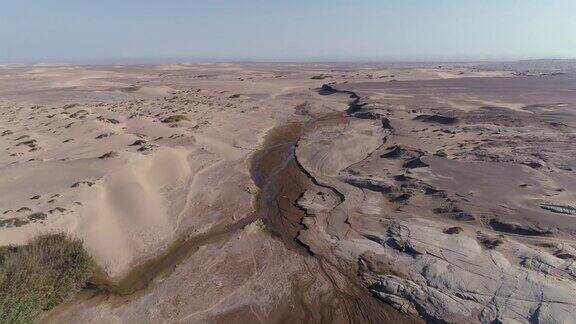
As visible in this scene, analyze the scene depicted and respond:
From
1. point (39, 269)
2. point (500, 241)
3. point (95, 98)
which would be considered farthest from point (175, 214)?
point (95, 98)

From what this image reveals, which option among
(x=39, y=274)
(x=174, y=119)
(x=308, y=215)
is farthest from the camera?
(x=174, y=119)

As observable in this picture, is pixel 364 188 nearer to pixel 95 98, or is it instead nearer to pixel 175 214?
pixel 175 214

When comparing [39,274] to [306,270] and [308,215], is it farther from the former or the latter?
[308,215]

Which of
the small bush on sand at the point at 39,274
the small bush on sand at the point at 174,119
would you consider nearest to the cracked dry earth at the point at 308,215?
the small bush on sand at the point at 174,119

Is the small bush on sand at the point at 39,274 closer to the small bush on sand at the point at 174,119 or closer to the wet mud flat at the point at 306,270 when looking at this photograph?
the wet mud flat at the point at 306,270

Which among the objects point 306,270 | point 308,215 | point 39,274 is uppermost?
point 39,274

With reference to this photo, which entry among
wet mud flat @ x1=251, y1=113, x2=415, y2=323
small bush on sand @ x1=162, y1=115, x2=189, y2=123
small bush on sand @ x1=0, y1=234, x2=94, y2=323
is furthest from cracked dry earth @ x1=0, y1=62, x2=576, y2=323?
small bush on sand @ x1=0, y1=234, x2=94, y2=323

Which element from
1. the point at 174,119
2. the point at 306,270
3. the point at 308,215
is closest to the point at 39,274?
the point at 306,270
